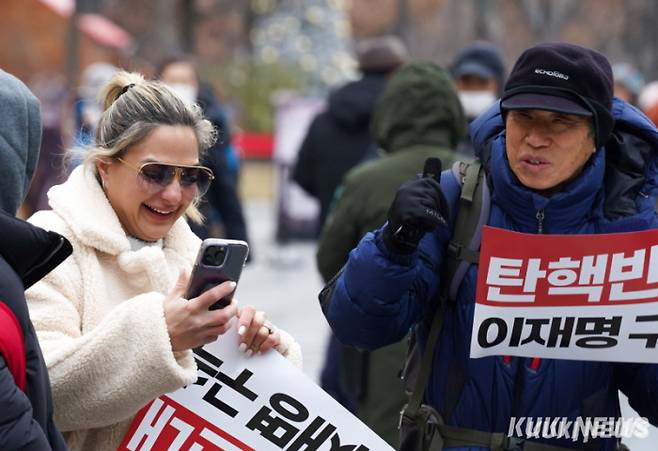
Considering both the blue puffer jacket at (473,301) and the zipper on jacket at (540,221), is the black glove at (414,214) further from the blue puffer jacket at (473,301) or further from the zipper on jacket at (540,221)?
the zipper on jacket at (540,221)

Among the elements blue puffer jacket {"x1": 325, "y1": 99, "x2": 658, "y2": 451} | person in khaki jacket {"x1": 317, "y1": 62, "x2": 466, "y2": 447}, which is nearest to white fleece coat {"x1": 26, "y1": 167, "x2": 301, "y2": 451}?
blue puffer jacket {"x1": 325, "y1": 99, "x2": 658, "y2": 451}

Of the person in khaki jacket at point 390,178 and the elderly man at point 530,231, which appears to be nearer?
the elderly man at point 530,231

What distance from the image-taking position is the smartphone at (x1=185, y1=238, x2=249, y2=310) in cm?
316

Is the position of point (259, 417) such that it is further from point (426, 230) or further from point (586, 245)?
point (586, 245)

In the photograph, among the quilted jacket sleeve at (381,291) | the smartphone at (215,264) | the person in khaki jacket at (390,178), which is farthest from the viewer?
the person in khaki jacket at (390,178)

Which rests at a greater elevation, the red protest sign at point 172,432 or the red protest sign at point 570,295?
the red protest sign at point 570,295

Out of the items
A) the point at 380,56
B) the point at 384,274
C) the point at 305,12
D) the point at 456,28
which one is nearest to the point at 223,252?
the point at 384,274

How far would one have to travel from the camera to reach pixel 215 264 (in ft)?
10.4

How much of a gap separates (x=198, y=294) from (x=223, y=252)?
12 centimetres

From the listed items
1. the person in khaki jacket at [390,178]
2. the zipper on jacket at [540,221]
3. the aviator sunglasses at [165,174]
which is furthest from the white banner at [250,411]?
the person in khaki jacket at [390,178]

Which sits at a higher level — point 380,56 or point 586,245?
point 380,56

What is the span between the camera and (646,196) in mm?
3557

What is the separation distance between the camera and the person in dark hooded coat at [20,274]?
8.27 ft
